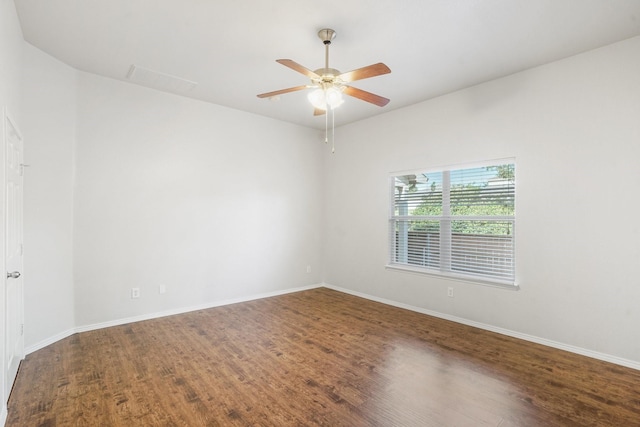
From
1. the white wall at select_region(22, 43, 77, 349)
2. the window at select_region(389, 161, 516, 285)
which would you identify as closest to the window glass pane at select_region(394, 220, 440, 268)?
the window at select_region(389, 161, 516, 285)

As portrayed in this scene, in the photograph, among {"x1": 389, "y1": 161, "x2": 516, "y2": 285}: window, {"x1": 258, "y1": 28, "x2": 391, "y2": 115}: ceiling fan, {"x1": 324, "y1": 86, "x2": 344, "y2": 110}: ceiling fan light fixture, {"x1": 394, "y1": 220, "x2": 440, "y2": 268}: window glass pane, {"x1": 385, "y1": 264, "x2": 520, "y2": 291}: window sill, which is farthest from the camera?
{"x1": 394, "y1": 220, "x2": 440, "y2": 268}: window glass pane

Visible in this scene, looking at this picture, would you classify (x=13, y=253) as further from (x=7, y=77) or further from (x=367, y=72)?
(x=367, y=72)

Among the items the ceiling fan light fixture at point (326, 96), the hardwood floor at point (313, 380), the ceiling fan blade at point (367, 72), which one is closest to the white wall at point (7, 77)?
the hardwood floor at point (313, 380)

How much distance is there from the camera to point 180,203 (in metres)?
4.28

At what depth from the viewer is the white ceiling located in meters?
2.43

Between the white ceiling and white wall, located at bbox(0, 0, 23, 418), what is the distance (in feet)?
0.62

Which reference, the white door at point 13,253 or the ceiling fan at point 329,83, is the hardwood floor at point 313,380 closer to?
the white door at point 13,253

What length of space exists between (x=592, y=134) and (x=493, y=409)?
269 cm

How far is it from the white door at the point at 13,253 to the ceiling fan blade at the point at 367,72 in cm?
240

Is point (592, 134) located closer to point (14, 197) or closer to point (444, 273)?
point (444, 273)

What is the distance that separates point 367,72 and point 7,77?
2.62 m

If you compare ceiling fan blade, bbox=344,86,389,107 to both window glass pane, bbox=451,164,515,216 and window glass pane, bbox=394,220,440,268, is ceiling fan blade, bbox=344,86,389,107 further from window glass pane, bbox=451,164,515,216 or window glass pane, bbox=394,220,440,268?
window glass pane, bbox=394,220,440,268

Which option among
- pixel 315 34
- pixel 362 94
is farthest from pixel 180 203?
pixel 362 94

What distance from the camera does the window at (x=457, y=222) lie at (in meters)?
3.70
